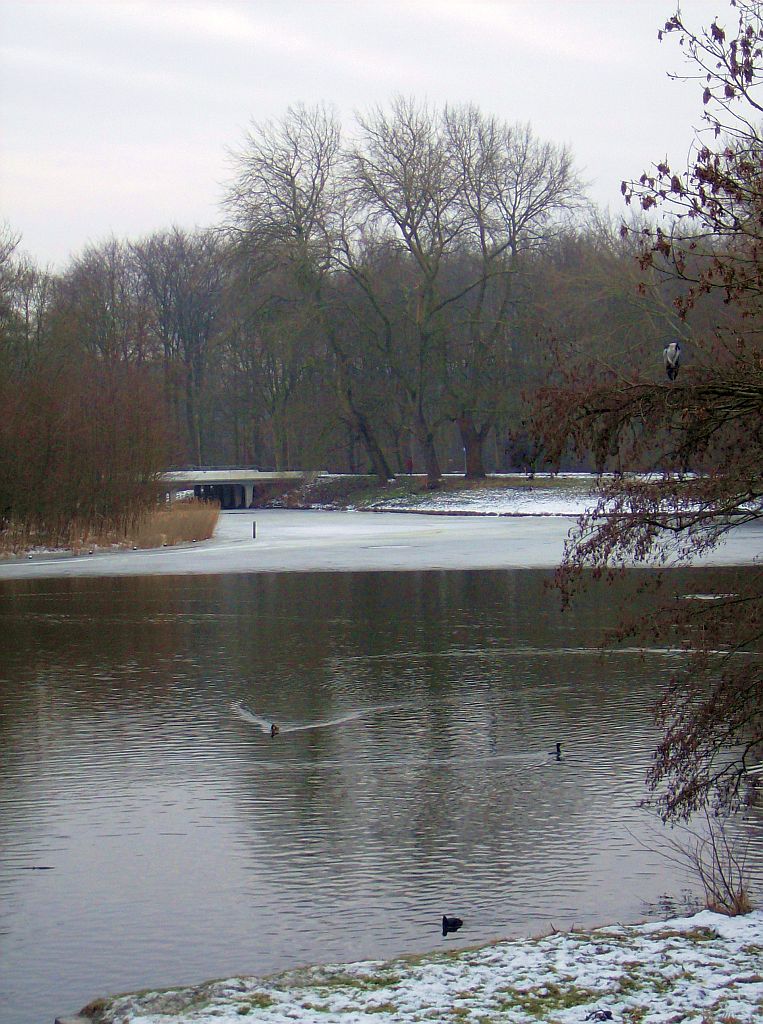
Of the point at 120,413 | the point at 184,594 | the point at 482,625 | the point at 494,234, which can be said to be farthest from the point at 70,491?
the point at 494,234

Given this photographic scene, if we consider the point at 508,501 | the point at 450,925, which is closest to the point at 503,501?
the point at 508,501

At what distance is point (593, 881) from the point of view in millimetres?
7012

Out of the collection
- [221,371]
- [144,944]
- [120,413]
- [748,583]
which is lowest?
A: [144,944]

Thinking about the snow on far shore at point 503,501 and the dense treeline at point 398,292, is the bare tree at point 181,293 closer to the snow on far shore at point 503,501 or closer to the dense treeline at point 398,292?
the dense treeline at point 398,292

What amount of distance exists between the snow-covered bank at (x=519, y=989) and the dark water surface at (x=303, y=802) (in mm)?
595

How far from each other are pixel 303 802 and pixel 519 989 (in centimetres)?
384

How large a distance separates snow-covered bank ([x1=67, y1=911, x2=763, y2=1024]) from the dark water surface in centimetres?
59

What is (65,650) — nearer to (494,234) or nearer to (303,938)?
(303,938)

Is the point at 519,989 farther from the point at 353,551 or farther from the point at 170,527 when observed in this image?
the point at 170,527

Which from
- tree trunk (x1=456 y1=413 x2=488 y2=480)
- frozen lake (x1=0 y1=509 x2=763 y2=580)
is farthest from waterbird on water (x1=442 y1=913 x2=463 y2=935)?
tree trunk (x1=456 y1=413 x2=488 y2=480)

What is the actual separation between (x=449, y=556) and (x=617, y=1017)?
93.4 ft

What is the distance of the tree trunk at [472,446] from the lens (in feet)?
235

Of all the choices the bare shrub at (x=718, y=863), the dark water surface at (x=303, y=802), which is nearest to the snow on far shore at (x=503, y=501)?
the dark water surface at (x=303, y=802)

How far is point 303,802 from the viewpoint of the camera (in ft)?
28.4
